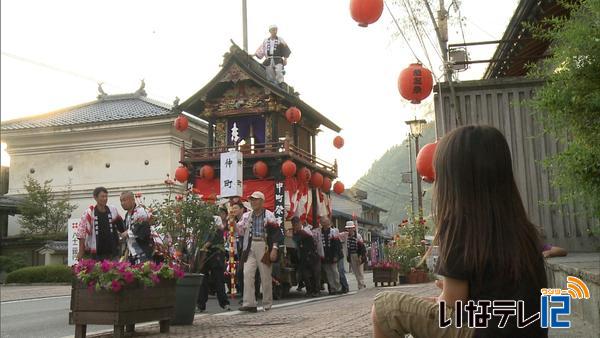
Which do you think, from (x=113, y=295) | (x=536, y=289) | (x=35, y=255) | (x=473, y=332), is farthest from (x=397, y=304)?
(x=35, y=255)

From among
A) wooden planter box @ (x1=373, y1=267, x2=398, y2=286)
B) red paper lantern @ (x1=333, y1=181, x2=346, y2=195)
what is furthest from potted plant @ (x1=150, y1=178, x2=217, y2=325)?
red paper lantern @ (x1=333, y1=181, x2=346, y2=195)

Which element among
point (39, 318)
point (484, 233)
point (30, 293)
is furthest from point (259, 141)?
point (484, 233)

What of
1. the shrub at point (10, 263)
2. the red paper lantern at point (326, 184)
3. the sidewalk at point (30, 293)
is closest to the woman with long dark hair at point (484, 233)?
the sidewalk at point (30, 293)

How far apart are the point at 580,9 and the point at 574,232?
3671mm

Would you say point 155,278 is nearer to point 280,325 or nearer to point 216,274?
point 280,325

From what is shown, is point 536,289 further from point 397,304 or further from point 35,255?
point 35,255

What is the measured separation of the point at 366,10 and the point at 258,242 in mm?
4114

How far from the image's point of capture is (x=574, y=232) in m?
8.02

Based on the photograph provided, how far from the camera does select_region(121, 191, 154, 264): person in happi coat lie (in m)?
8.33

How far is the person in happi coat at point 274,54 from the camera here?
78.2ft

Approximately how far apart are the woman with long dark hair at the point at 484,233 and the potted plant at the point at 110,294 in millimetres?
4868

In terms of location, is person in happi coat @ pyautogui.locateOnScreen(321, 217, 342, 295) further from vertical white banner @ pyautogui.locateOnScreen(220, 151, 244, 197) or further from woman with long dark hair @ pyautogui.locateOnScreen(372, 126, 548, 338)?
woman with long dark hair @ pyautogui.locateOnScreen(372, 126, 548, 338)

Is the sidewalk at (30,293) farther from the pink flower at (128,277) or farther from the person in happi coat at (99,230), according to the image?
the pink flower at (128,277)

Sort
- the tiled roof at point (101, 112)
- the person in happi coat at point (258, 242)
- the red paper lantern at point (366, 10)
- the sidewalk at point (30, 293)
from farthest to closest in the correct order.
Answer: the tiled roof at point (101, 112) → the sidewalk at point (30, 293) → the person in happi coat at point (258, 242) → the red paper lantern at point (366, 10)
